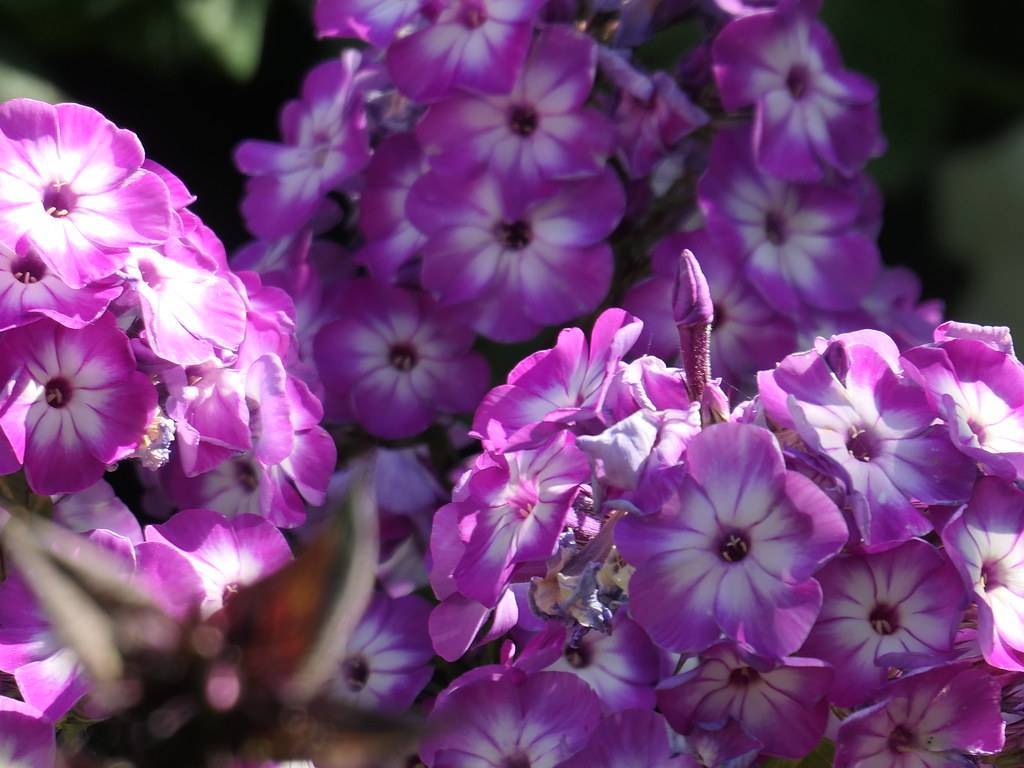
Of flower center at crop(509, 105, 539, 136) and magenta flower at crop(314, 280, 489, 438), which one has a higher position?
flower center at crop(509, 105, 539, 136)

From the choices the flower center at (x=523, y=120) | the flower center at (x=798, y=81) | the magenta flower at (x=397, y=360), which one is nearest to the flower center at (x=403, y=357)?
the magenta flower at (x=397, y=360)

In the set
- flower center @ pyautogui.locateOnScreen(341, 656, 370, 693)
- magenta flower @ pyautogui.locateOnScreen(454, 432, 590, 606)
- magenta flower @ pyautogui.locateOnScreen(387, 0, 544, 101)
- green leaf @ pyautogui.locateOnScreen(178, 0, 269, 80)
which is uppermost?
magenta flower @ pyautogui.locateOnScreen(387, 0, 544, 101)

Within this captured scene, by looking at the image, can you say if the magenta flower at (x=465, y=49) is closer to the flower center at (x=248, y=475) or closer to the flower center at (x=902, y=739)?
the flower center at (x=248, y=475)

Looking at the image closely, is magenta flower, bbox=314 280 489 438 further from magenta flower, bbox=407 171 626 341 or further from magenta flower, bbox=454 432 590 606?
magenta flower, bbox=454 432 590 606

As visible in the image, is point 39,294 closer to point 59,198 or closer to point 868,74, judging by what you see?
point 59,198

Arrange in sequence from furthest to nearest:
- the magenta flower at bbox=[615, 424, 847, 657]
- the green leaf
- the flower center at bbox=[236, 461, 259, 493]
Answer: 1. the green leaf
2. the flower center at bbox=[236, 461, 259, 493]
3. the magenta flower at bbox=[615, 424, 847, 657]

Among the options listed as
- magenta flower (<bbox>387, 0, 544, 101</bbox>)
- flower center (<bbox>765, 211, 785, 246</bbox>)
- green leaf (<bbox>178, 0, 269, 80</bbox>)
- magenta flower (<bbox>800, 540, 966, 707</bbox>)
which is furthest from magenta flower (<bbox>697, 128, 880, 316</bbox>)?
green leaf (<bbox>178, 0, 269, 80</bbox>)

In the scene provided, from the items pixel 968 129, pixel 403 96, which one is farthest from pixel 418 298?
pixel 968 129

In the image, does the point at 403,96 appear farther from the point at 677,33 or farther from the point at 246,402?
the point at 677,33
